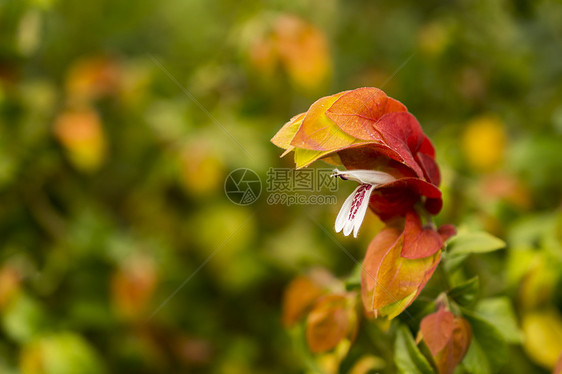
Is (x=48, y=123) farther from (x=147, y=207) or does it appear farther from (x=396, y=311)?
(x=396, y=311)

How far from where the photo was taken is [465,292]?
0.44 m

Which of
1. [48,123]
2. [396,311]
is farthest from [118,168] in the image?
[396,311]

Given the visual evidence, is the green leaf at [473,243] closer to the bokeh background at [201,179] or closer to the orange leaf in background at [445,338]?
the orange leaf in background at [445,338]

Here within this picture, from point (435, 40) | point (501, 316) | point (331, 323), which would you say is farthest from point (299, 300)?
point (435, 40)

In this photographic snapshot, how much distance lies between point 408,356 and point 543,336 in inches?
10.5

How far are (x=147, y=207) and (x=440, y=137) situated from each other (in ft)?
2.13

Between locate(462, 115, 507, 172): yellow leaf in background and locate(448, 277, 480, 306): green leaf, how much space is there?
0.64 meters

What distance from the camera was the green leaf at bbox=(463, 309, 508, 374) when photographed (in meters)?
0.43

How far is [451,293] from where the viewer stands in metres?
0.45

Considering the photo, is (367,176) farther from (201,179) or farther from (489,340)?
(201,179)

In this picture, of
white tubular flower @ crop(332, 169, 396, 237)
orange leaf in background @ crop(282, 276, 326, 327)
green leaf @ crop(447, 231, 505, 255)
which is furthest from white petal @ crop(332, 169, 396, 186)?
orange leaf in background @ crop(282, 276, 326, 327)

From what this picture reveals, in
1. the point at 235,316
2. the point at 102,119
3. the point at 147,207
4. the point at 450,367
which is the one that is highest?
the point at 450,367

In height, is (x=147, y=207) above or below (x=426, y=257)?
below

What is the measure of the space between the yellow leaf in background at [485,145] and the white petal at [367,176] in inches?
27.7
